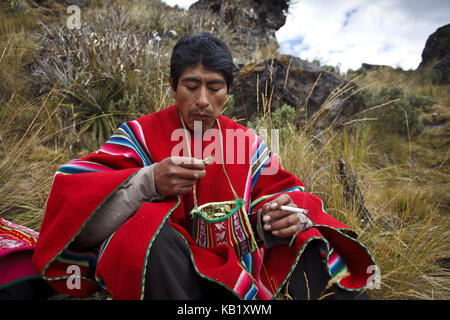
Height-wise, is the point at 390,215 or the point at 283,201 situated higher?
the point at 283,201

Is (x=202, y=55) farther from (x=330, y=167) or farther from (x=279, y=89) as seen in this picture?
(x=279, y=89)

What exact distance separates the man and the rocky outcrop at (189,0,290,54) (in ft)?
21.4

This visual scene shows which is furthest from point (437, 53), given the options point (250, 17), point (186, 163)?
point (186, 163)

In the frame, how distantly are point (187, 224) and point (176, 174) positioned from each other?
18.5 inches

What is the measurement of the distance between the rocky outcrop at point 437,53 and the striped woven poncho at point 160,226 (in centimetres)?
1114

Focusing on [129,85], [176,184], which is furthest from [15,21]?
[176,184]

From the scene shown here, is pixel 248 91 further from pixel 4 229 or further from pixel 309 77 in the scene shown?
pixel 4 229

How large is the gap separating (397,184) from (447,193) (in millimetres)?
533

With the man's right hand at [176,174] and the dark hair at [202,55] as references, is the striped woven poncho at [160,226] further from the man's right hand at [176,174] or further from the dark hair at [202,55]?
the dark hair at [202,55]

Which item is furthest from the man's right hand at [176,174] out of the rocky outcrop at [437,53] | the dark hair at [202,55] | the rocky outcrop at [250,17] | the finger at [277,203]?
the rocky outcrop at [437,53]

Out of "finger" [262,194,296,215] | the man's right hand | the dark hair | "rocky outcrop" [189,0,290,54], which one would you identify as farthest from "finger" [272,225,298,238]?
"rocky outcrop" [189,0,290,54]

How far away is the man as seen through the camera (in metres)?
1.10

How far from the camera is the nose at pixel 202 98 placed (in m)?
1.43

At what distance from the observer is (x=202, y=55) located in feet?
4.76
